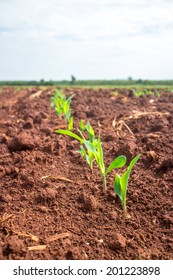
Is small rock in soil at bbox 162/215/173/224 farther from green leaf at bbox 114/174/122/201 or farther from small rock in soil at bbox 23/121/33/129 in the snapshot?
small rock in soil at bbox 23/121/33/129

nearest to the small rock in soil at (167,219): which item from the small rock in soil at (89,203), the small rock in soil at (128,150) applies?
the small rock in soil at (89,203)

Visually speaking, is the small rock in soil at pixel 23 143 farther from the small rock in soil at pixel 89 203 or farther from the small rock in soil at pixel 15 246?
the small rock in soil at pixel 15 246

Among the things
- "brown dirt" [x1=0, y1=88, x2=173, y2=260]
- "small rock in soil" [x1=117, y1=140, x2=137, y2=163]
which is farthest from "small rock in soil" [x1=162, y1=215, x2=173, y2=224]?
"small rock in soil" [x1=117, y1=140, x2=137, y2=163]

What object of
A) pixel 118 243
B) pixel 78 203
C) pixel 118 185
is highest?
A: pixel 118 185

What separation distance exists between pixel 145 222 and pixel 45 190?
696 millimetres

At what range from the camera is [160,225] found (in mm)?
2441

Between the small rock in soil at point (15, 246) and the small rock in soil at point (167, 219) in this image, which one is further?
the small rock in soil at point (167, 219)

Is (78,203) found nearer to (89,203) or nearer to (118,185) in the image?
(89,203)

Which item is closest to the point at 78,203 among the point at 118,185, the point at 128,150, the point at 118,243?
the point at 118,185

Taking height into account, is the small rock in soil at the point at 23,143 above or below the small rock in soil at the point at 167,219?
above

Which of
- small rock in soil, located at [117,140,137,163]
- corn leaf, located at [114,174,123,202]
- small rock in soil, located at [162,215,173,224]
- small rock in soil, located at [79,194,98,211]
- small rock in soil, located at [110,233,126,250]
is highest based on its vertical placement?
small rock in soil, located at [117,140,137,163]

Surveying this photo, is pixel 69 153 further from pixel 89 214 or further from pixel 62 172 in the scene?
pixel 89 214
